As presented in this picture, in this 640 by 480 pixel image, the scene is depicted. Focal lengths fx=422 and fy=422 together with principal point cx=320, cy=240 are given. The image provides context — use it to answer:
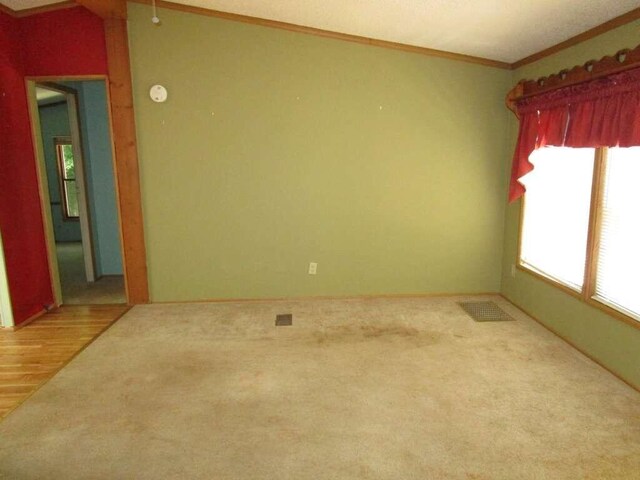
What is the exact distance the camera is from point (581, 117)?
2.89m

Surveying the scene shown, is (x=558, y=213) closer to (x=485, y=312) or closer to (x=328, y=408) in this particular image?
(x=485, y=312)

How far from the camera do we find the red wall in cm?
356

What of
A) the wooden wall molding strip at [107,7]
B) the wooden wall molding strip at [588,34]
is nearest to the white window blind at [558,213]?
the wooden wall molding strip at [588,34]

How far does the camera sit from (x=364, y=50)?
3.94 metres

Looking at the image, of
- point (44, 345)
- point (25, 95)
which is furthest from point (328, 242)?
point (25, 95)

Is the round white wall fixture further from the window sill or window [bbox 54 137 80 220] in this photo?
window [bbox 54 137 80 220]

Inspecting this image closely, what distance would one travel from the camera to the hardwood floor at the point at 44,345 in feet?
8.96

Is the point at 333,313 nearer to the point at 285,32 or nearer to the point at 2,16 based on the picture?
the point at 285,32

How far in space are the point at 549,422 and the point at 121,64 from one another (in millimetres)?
4270

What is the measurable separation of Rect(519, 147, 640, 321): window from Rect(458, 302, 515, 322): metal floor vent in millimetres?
493

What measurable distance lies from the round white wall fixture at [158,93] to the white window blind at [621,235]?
363 centimetres

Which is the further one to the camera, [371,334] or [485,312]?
[485,312]

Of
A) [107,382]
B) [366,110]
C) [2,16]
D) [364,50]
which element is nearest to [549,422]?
[107,382]

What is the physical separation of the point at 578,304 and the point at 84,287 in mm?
4968
